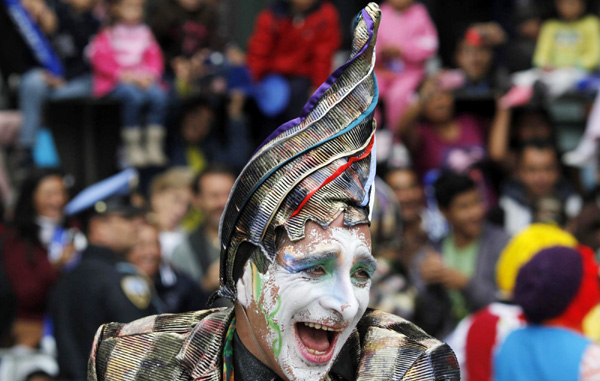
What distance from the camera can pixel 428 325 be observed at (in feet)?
19.8

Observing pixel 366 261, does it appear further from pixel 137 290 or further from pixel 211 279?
pixel 211 279

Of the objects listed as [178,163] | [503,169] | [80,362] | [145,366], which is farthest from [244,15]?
[145,366]

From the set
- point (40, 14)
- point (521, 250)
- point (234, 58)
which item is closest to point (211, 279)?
point (521, 250)

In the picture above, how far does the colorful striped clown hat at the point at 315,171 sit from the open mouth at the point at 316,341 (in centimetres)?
18

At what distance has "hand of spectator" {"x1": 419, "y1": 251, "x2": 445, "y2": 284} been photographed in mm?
6148

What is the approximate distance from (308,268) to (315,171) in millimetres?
232

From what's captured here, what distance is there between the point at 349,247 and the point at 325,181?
0.55ft

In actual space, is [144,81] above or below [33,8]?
below

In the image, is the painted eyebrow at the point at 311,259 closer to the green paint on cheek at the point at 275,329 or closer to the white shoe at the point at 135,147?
the green paint on cheek at the point at 275,329

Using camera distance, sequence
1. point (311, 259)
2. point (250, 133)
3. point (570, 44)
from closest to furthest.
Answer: point (311, 259) → point (570, 44) → point (250, 133)

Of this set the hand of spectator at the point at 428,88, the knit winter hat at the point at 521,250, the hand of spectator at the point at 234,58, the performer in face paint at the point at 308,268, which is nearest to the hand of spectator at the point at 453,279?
the knit winter hat at the point at 521,250

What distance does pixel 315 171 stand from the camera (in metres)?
2.62

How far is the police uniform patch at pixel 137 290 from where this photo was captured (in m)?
5.53

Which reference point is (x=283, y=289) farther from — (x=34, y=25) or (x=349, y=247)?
(x=34, y=25)
